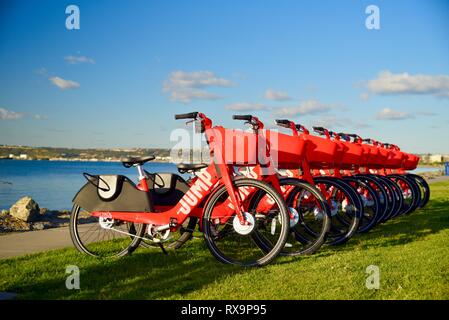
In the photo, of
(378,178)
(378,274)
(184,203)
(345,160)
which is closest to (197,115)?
(184,203)

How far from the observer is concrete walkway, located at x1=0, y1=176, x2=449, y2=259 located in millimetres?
5736

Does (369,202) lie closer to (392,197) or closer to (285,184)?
(392,197)

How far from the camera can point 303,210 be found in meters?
5.89

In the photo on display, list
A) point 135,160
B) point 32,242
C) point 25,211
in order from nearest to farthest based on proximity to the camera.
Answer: point 135,160 → point 32,242 → point 25,211

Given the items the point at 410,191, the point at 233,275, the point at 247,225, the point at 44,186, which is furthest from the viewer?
the point at 44,186

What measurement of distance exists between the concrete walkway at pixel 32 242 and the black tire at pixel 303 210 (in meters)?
2.75

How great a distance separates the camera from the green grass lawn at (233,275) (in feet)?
12.4


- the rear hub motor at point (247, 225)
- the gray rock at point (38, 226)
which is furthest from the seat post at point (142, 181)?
the gray rock at point (38, 226)

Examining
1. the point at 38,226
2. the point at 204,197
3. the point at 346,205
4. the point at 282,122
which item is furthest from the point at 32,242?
the point at 346,205

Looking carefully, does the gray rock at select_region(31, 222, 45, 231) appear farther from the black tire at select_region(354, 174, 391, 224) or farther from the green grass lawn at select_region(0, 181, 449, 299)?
the black tire at select_region(354, 174, 391, 224)

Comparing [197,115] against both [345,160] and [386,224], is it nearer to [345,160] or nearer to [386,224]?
[345,160]

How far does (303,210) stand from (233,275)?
6.02 ft

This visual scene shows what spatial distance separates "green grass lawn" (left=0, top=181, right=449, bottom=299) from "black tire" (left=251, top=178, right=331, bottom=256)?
0.17 meters
